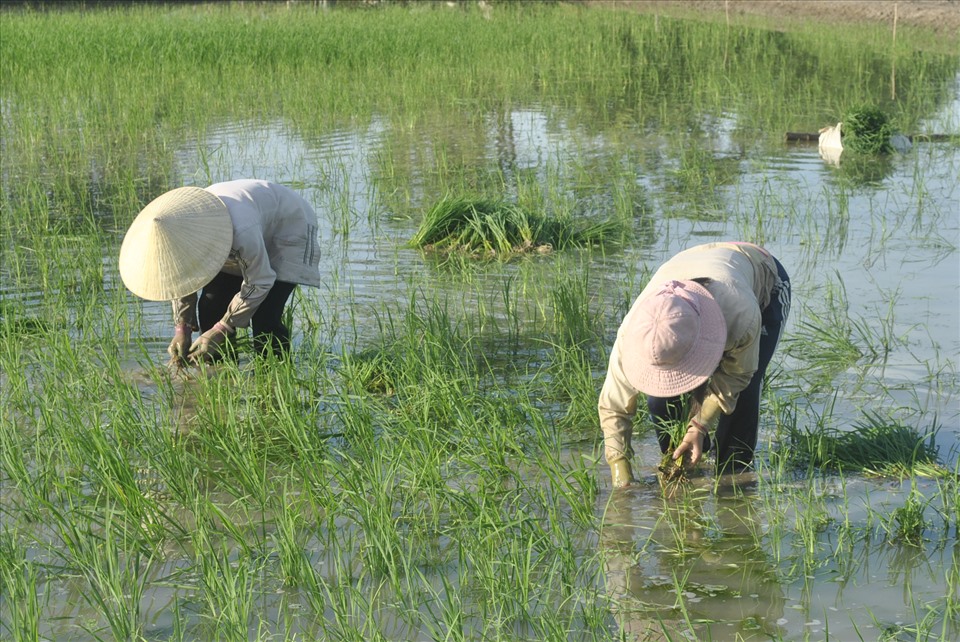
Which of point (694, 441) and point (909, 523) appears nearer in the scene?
point (909, 523)

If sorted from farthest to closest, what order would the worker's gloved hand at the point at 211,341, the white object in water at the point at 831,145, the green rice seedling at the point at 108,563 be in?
the white object in water at the point at 831,145 < the worker's gloved hand at the point at 211,341 < the green rice seedling at the point at 108,563

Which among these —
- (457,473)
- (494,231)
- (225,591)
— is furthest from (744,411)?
(494,231)

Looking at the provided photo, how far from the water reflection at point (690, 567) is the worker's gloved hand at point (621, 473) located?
0.07 m

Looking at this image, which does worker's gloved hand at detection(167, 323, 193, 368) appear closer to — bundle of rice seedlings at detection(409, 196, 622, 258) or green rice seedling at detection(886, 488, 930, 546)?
bundle of rice seedlings at detection(409, 196, 622, 258)

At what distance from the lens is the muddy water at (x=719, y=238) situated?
10.2 feet

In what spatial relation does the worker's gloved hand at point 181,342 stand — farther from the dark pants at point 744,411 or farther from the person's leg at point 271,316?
the dark pants at point 744,411

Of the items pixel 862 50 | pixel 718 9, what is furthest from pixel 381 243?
pixel 718 9

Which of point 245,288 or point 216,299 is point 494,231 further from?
point 245,288

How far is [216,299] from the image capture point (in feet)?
14.7

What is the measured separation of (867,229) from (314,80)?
24.1 ft

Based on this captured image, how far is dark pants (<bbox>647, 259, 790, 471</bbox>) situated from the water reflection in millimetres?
137

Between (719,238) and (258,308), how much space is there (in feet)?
10.6

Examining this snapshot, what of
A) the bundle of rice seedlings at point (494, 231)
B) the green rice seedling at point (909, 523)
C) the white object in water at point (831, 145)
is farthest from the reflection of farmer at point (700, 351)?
the white object in water at point (831, 145)

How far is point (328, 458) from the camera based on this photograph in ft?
11.7
